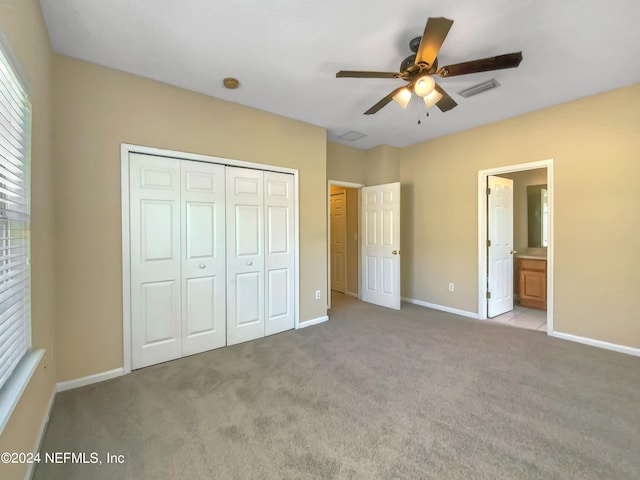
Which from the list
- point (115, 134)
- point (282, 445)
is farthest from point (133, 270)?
point (282, 445)

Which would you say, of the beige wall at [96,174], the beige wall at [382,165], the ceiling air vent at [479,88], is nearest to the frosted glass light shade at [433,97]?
the ceiling air vent at [479,88]

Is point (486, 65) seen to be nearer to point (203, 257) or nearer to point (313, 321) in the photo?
point (203, 257)

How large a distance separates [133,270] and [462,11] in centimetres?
323

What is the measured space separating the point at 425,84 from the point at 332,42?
0.78 meters

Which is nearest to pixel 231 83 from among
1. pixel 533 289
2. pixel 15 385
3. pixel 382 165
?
pixel 15 385

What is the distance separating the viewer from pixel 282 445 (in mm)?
1646

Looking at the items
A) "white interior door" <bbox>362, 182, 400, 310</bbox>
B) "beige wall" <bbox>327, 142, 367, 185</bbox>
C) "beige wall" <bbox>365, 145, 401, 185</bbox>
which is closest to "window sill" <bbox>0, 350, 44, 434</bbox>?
"beige wall" <bbox>327, 142, 367, 185</bbox>

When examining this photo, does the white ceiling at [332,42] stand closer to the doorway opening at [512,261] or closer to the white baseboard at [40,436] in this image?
the doorway opening at [512,261]

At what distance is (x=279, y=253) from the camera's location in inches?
136

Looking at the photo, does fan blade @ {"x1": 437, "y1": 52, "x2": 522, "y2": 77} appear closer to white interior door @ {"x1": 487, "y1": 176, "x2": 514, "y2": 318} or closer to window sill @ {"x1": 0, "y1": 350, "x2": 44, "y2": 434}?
white interior door @ {"x1": 487, "y1": 176, "x2": 514, "y2": 318}

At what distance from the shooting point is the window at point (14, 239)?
1.21 metres

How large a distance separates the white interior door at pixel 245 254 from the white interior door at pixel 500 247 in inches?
125

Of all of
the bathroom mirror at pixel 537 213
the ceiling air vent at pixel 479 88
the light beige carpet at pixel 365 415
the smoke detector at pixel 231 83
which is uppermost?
the ceiling air vent at pixel 479 88

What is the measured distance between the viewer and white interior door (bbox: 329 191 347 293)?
18.2 feet
